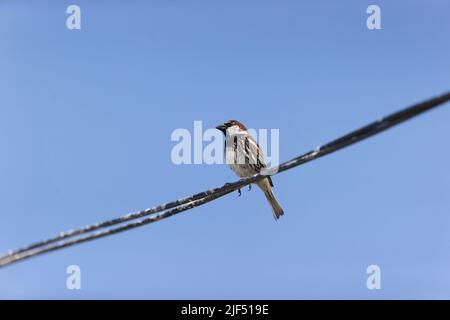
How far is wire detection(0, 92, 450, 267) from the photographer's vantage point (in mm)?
2414

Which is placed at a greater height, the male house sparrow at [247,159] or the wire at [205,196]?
the male house sparrow at [247,159]

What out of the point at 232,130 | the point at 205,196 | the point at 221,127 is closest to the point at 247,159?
the point at 232,130

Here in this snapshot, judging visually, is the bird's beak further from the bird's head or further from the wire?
the wire

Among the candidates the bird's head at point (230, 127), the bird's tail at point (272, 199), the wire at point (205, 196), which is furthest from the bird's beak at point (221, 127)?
the wire at point (205, 196)

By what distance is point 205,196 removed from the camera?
3857mm

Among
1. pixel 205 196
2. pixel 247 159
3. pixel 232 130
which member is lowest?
pixel 205 196

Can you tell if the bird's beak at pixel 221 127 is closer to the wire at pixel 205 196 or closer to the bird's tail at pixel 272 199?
the bird's tail at pixel 272 199

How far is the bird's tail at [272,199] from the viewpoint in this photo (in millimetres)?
6905

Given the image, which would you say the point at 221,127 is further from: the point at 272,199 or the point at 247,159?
the point at 272,199

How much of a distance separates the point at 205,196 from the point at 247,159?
3.01 m

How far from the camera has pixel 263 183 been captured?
22.5ft

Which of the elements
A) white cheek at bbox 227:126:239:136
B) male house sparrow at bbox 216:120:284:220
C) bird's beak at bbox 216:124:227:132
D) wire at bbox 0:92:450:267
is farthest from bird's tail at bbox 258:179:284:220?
wire at bbox 0:92:450:267
